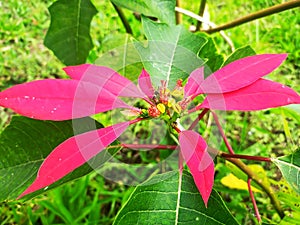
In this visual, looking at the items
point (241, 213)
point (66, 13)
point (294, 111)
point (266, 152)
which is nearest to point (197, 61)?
point (294, 111)

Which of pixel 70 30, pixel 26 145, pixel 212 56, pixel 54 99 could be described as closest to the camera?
pixel 54 99

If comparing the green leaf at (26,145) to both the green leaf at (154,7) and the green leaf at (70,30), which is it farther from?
the green leaf at (70,30)

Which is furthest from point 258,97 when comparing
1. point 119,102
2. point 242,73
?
point 119,102

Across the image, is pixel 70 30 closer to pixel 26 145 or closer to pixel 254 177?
pixel 26 145

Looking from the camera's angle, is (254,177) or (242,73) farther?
(254,177)

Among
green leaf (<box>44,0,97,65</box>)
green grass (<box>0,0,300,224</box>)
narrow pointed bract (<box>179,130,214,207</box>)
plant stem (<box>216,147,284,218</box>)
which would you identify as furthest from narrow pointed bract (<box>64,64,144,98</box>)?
green grass (<box>0,0,300,224</box>)

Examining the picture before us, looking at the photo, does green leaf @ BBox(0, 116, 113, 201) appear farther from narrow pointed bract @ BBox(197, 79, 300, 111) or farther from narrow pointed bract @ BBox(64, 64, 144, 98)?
narrow pointed bract @ BBox(197, 79, 300, 111)
